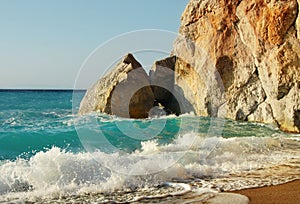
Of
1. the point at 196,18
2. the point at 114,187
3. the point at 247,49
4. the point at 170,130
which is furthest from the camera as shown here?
the point at 196,18

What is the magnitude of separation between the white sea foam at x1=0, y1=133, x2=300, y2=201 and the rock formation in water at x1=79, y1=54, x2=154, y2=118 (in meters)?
10.5

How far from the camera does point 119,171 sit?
753cm

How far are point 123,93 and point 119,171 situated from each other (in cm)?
1342

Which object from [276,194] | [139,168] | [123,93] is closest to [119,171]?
[139,168]

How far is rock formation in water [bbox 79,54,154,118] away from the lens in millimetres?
20062

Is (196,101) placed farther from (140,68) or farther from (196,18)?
(196,18)

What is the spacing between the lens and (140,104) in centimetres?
2066

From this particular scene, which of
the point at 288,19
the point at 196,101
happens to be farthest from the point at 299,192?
the point at 196,101

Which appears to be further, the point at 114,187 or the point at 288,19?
the point at 288,19

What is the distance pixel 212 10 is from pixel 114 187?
55.4 feet

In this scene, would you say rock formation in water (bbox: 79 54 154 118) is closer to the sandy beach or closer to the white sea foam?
the white sea foam

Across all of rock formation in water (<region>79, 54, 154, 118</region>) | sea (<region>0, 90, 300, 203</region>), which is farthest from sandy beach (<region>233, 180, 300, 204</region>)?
rock formation in water (<region>79, 54, 154, 118</region>)

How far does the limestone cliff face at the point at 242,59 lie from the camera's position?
15.1 meters

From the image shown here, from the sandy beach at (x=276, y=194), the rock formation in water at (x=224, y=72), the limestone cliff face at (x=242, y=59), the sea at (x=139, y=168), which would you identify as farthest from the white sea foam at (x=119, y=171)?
the rock formation in water at (x=224, y=72)
